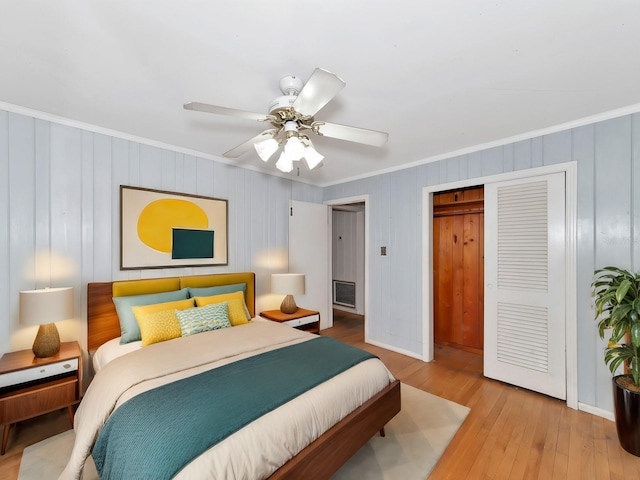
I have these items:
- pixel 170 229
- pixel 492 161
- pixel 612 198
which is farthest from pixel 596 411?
pixel 170 229

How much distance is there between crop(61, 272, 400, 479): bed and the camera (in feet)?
4.24

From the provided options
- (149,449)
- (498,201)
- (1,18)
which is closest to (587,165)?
(498,201)

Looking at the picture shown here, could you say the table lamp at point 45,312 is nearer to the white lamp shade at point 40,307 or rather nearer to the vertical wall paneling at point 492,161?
the white lamp shade at point 40,307

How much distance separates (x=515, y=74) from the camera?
1839 millimetres

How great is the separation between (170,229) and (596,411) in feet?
14.2

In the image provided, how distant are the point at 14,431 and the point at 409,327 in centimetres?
383

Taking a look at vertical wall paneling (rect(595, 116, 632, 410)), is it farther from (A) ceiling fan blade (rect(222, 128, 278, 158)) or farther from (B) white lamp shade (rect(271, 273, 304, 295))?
(B) white lamp shade (rect(271, 273, 304, 295))

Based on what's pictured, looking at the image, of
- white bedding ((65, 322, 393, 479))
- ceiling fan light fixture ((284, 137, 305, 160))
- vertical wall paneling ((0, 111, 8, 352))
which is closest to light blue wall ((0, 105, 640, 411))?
vertical wall paneling ((0, 111, 8, 352))

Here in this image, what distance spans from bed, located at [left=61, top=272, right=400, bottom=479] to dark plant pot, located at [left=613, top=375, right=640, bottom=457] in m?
1.54

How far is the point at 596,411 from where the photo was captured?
94.6 inches

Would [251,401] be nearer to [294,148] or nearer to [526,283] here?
[294,148]

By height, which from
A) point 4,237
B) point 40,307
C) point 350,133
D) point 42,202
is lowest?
point 40,307

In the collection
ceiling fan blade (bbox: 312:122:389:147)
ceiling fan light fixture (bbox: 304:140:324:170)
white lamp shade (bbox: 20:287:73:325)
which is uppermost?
ceiling fan blade (bbox: 312:122:389:147)

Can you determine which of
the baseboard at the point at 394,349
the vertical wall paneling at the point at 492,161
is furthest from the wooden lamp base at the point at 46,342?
the vertical wall paneling at the point at 492,161
